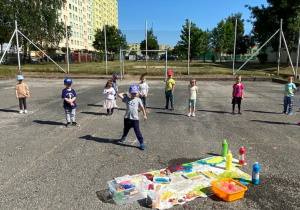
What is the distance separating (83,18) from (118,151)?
98.1 meters

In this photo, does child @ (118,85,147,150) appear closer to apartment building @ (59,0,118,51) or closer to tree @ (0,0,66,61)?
tree @ (0,0,66,61)

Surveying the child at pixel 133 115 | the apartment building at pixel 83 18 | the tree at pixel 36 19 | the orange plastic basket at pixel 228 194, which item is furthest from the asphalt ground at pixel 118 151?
the apartment building at pixel 83 18

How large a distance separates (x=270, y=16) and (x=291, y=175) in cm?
2863

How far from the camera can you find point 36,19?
38.8 metres

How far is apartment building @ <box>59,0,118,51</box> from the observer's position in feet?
266

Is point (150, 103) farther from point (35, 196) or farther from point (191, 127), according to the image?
Answer: point (35, 196)

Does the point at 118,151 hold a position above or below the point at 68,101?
below

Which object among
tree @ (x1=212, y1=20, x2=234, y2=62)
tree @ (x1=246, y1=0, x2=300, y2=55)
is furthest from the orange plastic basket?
tree @ (x1=212, y1=20, x2=234, y2=62)

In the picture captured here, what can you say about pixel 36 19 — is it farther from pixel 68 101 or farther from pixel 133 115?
pixel 133 115

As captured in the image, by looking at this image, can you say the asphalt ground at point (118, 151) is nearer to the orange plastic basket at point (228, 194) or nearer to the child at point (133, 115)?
the orange plastic basket at point (228, 194)

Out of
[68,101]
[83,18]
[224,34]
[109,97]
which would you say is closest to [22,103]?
[68,101]

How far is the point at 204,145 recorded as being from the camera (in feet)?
20.2

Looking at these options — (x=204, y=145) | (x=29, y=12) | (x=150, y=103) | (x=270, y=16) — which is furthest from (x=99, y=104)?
(x=29, y=12)

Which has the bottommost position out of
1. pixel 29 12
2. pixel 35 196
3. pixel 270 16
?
pixel 35 196
